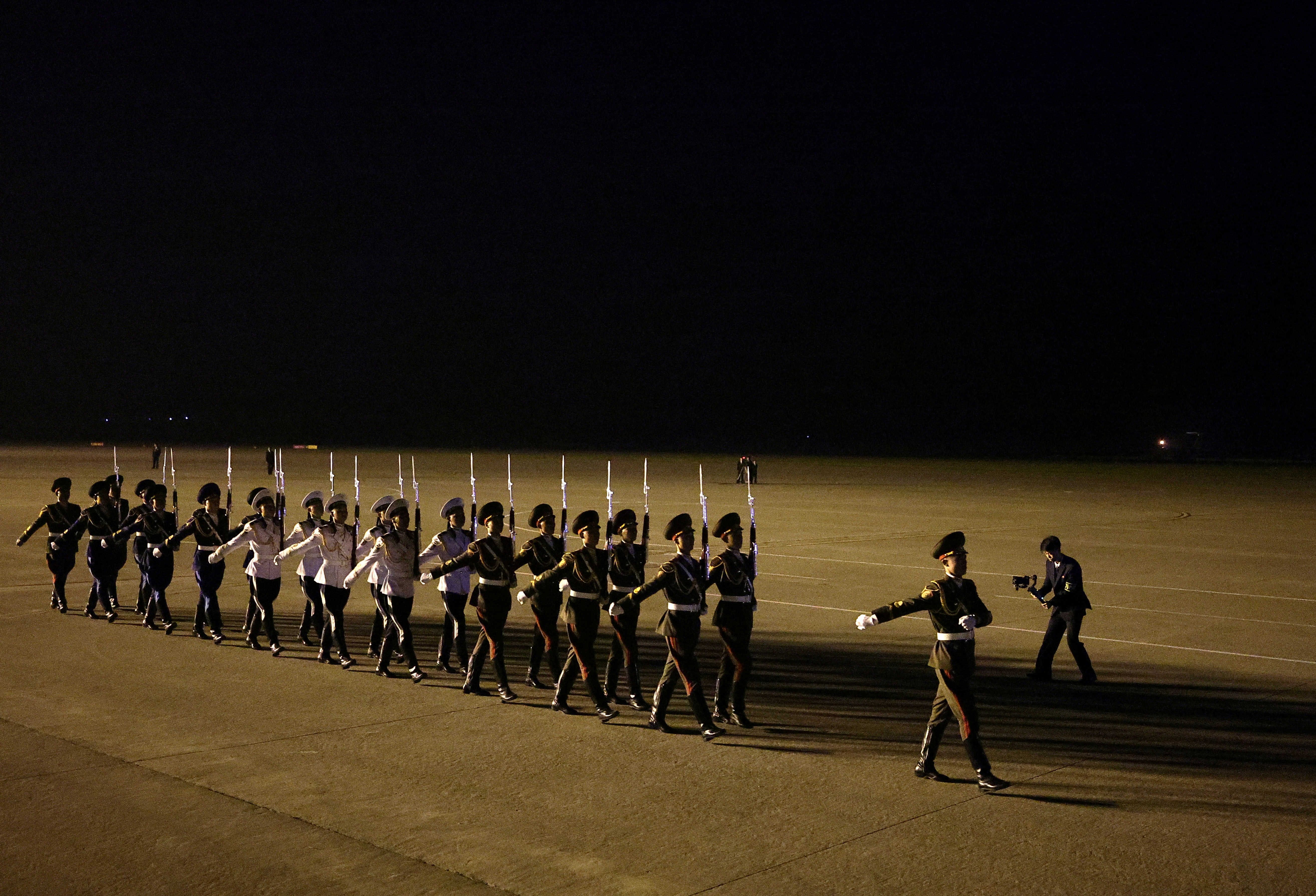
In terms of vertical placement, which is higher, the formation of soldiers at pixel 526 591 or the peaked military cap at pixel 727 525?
the peaked military cap at pixel 727 525

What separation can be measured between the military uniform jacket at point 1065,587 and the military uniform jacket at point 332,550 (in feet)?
24.4

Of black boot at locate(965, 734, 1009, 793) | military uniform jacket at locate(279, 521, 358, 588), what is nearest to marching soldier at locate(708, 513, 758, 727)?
black boot at locate(965, 734, 1009, 793)

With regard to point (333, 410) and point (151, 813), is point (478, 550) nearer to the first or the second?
point (151, 813)

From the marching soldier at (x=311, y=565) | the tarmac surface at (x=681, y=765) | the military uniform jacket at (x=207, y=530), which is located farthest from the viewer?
the military uniform jacket at (x=207, y=530)

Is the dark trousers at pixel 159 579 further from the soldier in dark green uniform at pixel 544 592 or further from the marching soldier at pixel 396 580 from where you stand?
the soldier in dark green uniform at pixel 544 592

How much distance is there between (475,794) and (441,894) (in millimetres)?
1877

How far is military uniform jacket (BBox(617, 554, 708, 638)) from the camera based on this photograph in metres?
10.7

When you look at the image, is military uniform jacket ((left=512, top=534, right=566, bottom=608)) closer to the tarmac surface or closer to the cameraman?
the tarmac surface

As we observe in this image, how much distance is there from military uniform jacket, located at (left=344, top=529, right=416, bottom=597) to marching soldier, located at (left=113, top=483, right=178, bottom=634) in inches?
141

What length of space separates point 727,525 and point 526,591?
2.21 metres

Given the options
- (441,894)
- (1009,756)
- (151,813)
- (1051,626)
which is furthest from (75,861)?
(1051,626)

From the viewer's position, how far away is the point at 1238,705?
11906mm

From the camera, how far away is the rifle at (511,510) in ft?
49.9

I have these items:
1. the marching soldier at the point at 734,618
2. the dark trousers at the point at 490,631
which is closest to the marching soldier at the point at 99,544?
the dark trousers at the point at 490,631
